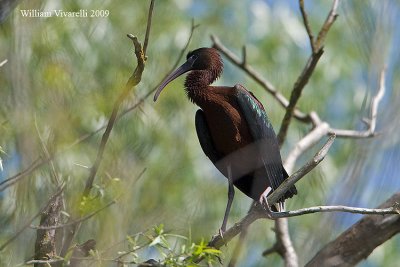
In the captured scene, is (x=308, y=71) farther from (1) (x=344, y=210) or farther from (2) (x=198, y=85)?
(1) (x=344, y=210)

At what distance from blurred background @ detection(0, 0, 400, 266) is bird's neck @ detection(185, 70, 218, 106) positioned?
0.46 metres

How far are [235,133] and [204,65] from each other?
669mm

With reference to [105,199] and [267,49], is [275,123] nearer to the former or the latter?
[267,49]

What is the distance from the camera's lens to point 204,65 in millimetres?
6195

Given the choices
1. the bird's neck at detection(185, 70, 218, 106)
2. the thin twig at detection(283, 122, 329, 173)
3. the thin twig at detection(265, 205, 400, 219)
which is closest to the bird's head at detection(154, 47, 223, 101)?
the bird's neck at detection(185, 70, 218, 106)

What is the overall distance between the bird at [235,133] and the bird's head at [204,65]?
0.04 ft

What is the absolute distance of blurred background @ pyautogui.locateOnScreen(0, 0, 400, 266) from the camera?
378 centimetres

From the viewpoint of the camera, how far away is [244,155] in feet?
19.6

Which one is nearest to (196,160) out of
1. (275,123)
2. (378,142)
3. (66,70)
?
(275,123)

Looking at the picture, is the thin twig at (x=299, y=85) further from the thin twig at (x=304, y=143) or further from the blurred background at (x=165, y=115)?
the blurred background at (x=165, y=115)

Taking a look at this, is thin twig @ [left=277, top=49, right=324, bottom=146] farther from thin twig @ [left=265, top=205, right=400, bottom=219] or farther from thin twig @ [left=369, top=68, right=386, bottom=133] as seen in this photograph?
thin twig @ [left=265, top=205, right=400, bottom=219]

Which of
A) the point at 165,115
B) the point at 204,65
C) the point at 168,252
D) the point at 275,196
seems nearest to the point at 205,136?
the point at 204,65

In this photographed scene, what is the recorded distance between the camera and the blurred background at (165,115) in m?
3.78

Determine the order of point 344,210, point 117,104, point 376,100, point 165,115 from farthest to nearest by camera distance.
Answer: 1. point 165,115
2. point 376,100
3. point 117,104
4. point 344,210
